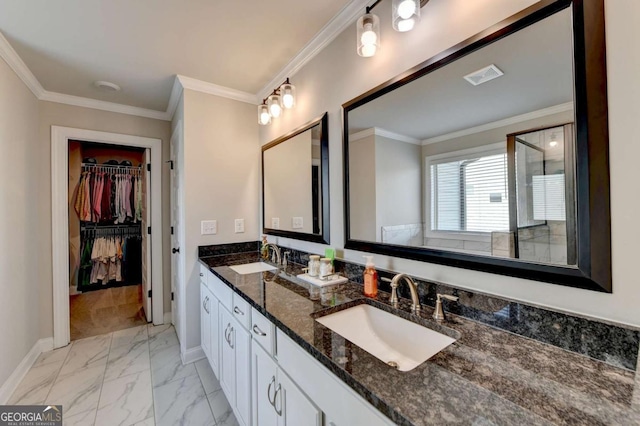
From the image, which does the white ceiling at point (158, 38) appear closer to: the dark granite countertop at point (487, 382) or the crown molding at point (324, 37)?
the crown molding at point (324, 37)

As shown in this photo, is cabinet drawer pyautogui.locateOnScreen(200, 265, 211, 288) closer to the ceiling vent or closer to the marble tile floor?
the marble tile floor

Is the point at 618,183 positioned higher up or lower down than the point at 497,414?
higher up

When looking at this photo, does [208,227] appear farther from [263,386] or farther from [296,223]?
[263,386]

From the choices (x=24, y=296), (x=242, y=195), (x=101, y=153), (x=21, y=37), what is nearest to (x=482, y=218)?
(x=242, y=195)

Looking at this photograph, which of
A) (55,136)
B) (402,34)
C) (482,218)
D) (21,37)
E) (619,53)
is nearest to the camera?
(619,53)

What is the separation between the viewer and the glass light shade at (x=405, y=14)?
1106mm

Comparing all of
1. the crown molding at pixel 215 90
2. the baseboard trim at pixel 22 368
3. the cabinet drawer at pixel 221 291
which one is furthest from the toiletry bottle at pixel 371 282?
the baseboard trim at pixel 22 368

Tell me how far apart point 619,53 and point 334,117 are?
48.3 inches

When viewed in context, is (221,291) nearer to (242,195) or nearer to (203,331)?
(203,331)

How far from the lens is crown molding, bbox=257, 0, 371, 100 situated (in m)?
1.49

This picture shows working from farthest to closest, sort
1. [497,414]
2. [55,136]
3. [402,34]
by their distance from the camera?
1. [55,136]
2. [402,34]
3. [497,414]

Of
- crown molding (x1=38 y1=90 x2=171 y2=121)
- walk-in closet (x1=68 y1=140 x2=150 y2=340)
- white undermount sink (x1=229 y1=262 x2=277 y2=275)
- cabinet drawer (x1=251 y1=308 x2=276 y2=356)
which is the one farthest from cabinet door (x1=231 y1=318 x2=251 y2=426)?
walk-in closet (x1=68 y1=140 x2=150 y2=340)

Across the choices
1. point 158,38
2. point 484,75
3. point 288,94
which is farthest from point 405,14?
point 158,38

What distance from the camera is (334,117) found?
5.59ft
